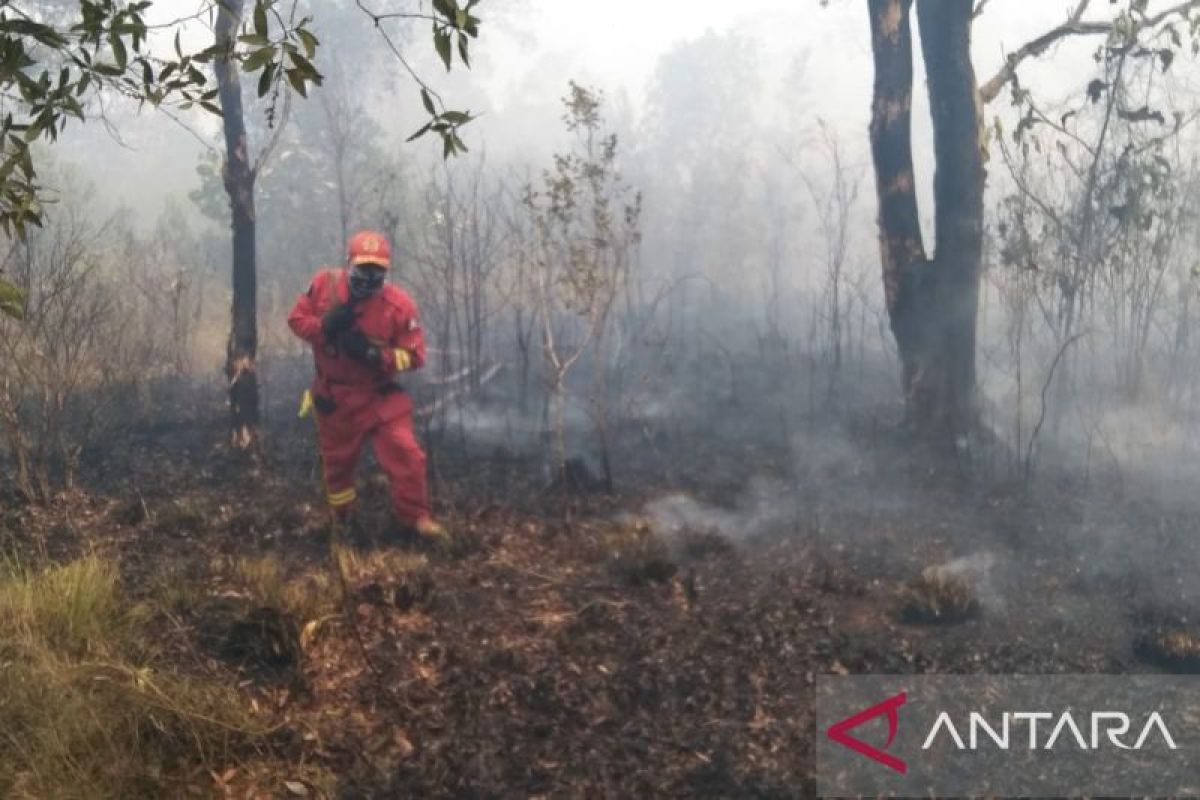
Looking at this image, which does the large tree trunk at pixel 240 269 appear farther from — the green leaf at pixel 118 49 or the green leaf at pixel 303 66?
the green leaf at pixel 303 66

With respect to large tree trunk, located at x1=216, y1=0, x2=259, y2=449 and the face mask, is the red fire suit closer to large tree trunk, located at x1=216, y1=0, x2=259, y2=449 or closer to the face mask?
the face mask

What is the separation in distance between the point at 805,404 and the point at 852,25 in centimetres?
3280

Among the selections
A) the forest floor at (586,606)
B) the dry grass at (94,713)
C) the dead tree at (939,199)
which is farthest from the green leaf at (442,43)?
the dead tree at (939,199)

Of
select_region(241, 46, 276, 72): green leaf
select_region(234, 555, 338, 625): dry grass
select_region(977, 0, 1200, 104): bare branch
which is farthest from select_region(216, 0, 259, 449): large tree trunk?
Result: select_region(977, 0, 1200, 104): bare branch

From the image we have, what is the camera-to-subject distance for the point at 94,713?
323cm

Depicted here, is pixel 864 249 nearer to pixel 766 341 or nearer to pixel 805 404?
pixel 766 341

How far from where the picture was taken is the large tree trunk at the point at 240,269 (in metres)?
6.93

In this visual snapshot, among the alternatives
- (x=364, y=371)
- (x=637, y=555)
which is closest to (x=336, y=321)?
(x=364, y=371)

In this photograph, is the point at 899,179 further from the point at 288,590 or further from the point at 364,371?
the point at 288,590

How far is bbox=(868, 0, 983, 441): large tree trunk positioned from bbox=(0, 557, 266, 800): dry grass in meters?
5.88

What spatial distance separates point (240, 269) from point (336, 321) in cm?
195

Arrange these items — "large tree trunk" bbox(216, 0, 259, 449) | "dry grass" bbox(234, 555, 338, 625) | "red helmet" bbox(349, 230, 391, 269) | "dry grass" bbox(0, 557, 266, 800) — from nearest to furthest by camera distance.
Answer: "dry grass" bbox(0, 557, 266, 800) < "dry grass" bbox(234, 555, 338, 625) < "red helmet" bbox(349, 230, 391, 269) < "large tree trunk" bbox(216, 0, 259, 449)

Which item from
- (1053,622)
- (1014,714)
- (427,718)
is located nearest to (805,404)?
(1053,622)

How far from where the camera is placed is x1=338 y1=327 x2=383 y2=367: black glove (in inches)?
218
